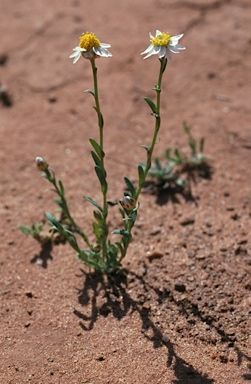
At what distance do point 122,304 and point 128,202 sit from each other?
2.05 ft

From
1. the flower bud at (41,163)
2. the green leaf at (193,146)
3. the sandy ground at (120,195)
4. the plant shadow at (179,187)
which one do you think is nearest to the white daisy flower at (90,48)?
the flower bud at (41,163)

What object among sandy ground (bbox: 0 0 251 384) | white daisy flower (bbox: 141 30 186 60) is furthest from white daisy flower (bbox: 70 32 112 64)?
sandy ground (bbox: 0 0 251 384)

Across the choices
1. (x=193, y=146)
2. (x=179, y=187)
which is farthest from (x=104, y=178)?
(x=193, y=146)

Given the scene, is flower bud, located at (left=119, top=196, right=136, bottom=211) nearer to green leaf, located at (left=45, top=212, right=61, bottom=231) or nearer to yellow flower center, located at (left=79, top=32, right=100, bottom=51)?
green leaf, located at (left=45, top=212, right=61, bottom=231)

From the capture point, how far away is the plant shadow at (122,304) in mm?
2668

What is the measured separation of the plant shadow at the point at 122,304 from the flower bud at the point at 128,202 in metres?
0.56

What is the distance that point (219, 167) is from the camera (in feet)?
12.6

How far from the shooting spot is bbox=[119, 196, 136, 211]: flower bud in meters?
2.63

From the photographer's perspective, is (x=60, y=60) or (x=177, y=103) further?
(x=60, y=60)

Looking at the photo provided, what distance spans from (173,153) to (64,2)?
8.05ft

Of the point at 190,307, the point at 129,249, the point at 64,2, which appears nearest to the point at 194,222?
the point at 129,249

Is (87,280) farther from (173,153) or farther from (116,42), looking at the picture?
(116,42)

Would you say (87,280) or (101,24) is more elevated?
(101,24)

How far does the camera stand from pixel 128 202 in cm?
263
